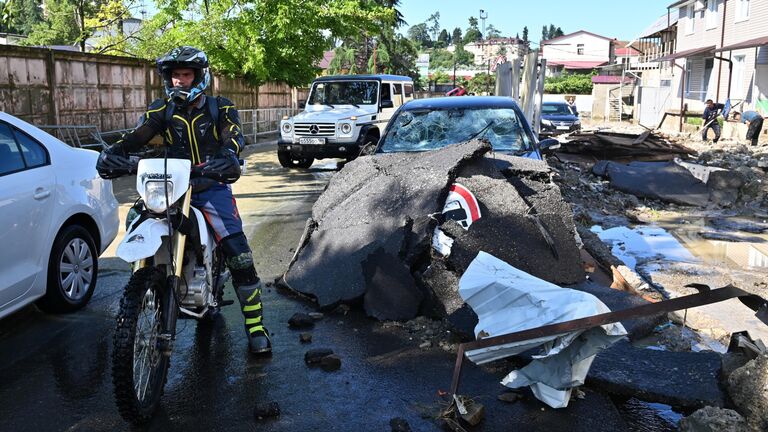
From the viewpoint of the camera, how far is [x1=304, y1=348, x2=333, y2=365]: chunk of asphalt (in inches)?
178

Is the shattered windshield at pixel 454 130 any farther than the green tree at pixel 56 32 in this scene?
No

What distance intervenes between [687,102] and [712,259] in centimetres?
3363

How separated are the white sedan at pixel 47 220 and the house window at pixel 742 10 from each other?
33.3 m

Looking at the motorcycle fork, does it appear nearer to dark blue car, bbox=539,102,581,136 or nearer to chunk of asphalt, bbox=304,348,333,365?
chunk of asphalt, bbox=304,348,333,365

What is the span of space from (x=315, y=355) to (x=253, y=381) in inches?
18.3

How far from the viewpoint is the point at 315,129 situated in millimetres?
15352

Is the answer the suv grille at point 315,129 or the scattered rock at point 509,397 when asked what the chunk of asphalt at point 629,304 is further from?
the suv grille at point 315,129

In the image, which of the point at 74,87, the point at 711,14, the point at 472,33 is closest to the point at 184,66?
the point at 74,87

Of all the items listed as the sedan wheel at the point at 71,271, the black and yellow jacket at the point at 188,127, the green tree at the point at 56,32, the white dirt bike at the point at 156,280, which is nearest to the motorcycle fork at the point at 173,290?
the white dirt bike at the point at 156,280

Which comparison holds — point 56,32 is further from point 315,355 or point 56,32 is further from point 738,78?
point 315,355

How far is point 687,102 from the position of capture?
38.5 metres

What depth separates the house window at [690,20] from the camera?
1582 inches

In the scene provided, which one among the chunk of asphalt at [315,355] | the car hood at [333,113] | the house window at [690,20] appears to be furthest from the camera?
the house window at [690,20]

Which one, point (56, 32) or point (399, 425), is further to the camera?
point (56, 32)
